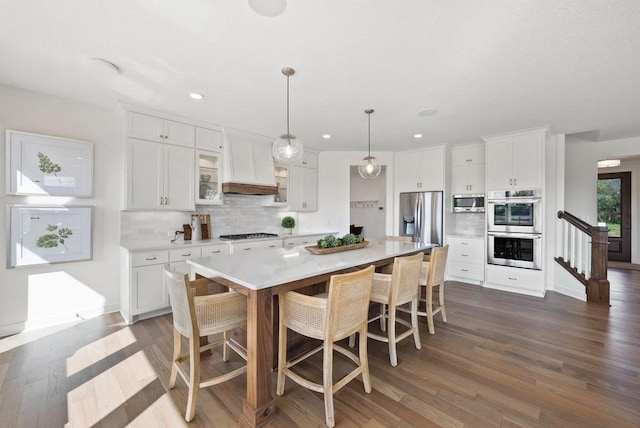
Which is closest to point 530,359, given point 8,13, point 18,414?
point 18,414

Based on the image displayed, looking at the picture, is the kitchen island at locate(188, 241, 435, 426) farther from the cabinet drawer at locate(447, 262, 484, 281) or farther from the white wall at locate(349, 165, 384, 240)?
the white wall at locate(349, 165, 384, 240)

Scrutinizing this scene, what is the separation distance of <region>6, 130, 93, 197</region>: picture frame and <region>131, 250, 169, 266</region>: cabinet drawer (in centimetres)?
95

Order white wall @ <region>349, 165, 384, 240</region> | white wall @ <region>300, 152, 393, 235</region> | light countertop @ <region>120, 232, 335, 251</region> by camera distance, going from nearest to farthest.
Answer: light countertop @ <region>120, 232, 335, 251</region>, white wall @ <region>300, 152, 393, 235</region>, white wall @ <region>349, 165, 384, 240</region>

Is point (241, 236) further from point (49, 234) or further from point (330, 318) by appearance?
point (330, 318)

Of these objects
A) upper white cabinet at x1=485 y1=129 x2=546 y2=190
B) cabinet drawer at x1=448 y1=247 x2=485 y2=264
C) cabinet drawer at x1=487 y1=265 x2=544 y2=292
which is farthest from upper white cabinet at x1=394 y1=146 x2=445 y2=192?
cabinet drawer at x1=487 y1=265 x2=544 y2=292

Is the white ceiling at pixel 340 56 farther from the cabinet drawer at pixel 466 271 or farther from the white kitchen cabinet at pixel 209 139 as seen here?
the cabinet drawer at pixel 466 271

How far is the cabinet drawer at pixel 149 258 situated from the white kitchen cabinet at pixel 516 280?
4.80 m

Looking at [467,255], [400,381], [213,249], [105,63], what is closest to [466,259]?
[467,255]

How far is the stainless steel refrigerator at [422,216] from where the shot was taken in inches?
198

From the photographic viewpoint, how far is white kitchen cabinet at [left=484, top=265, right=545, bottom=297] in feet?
13.6

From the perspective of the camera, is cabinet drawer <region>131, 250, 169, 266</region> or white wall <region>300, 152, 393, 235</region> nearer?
cabinet drawer <region>131, 250, 169, 266</region>

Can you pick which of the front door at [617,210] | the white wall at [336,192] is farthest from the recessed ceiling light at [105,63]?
the front door at [617,210]

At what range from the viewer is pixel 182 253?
3457 mm

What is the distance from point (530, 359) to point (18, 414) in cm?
373
